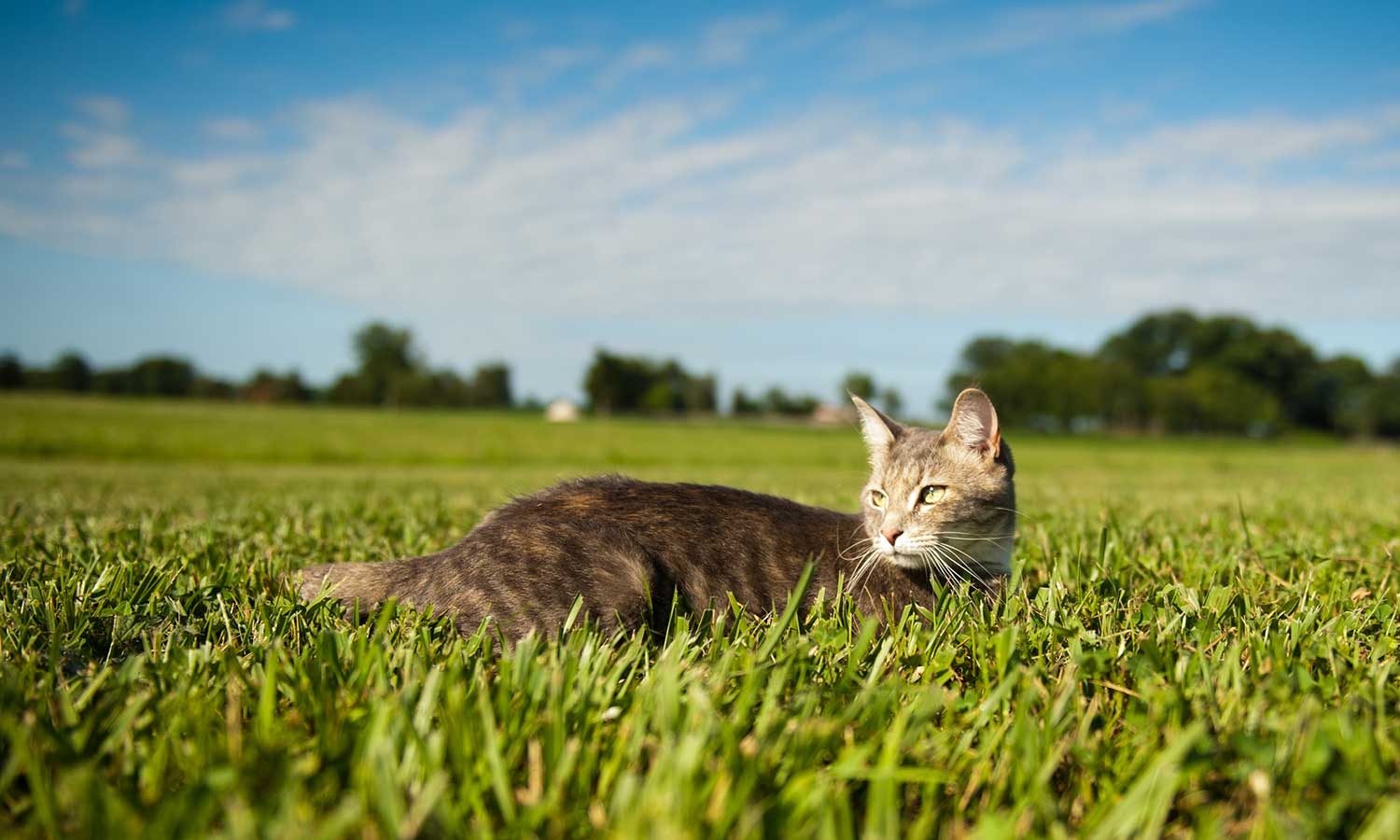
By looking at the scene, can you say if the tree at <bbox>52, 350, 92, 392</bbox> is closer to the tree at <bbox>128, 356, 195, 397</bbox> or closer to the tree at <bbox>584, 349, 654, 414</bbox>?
the tree at <bbox>128, 356, 195, 397</bbox>

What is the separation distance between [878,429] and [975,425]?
1.64ft

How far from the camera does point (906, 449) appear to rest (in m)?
3.62

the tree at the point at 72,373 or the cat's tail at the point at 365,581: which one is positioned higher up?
the tree at the point at 72,373

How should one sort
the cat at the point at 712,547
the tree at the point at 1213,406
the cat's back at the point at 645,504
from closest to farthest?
1. the cat at the point at 712,547
2. the cat's back at the point at 645,504
3. the tree at the point at 1213,406

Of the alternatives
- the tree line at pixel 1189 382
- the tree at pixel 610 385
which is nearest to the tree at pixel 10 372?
the tree at pixel 610 385

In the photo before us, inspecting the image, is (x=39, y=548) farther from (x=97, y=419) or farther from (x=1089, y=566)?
(x=97, y=419)

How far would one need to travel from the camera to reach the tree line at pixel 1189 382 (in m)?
88.4

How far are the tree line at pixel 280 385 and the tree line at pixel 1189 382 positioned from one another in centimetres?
6684

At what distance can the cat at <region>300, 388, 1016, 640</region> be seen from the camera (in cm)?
253

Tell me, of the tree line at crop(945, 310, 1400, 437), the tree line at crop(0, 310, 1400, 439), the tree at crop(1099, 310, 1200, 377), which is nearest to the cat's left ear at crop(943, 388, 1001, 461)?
the tree line at crop(945, 310, 1400, 437)

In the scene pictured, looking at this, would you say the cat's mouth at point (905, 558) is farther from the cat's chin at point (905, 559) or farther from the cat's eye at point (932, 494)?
the cat's eye at point (932, 494)

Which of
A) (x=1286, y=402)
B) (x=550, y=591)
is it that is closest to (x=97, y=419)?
(x=550, y=591)

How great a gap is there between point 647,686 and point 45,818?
105 centimetres

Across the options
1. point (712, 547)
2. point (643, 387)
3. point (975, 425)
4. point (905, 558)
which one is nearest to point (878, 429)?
point (975, 425)
